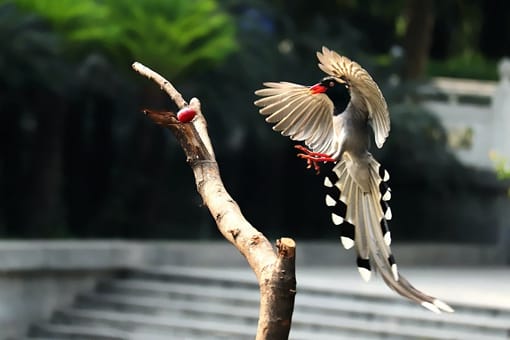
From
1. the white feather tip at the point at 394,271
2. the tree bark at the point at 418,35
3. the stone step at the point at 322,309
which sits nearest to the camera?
the white feather tip at the point at 394,271

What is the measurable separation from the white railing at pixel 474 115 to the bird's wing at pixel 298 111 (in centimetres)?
988

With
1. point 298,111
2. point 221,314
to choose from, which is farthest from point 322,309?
point 298,111

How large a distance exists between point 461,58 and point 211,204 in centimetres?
1640

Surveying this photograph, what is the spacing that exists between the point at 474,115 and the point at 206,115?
10.4 feet

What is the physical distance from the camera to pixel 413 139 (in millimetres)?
12328

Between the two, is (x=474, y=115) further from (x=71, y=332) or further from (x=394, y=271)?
(x=394, y=271)

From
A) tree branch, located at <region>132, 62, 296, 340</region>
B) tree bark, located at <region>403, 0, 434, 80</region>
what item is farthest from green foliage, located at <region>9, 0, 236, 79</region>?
tree branch, located at <region>132, 62, 296, 340</region>

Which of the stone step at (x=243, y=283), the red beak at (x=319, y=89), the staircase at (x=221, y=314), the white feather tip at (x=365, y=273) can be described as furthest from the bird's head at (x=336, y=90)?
the stone step at (x=243, y=283)

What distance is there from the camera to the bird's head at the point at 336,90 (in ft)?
9.65

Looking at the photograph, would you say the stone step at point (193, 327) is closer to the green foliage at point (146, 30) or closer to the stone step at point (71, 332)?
the stone step at point (71, 332)

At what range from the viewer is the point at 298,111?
3.16m

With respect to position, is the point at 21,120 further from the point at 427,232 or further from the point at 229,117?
the point at 427,232

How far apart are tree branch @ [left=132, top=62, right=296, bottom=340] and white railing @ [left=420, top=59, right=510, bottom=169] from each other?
32.0 ft

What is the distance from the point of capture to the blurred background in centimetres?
1056
